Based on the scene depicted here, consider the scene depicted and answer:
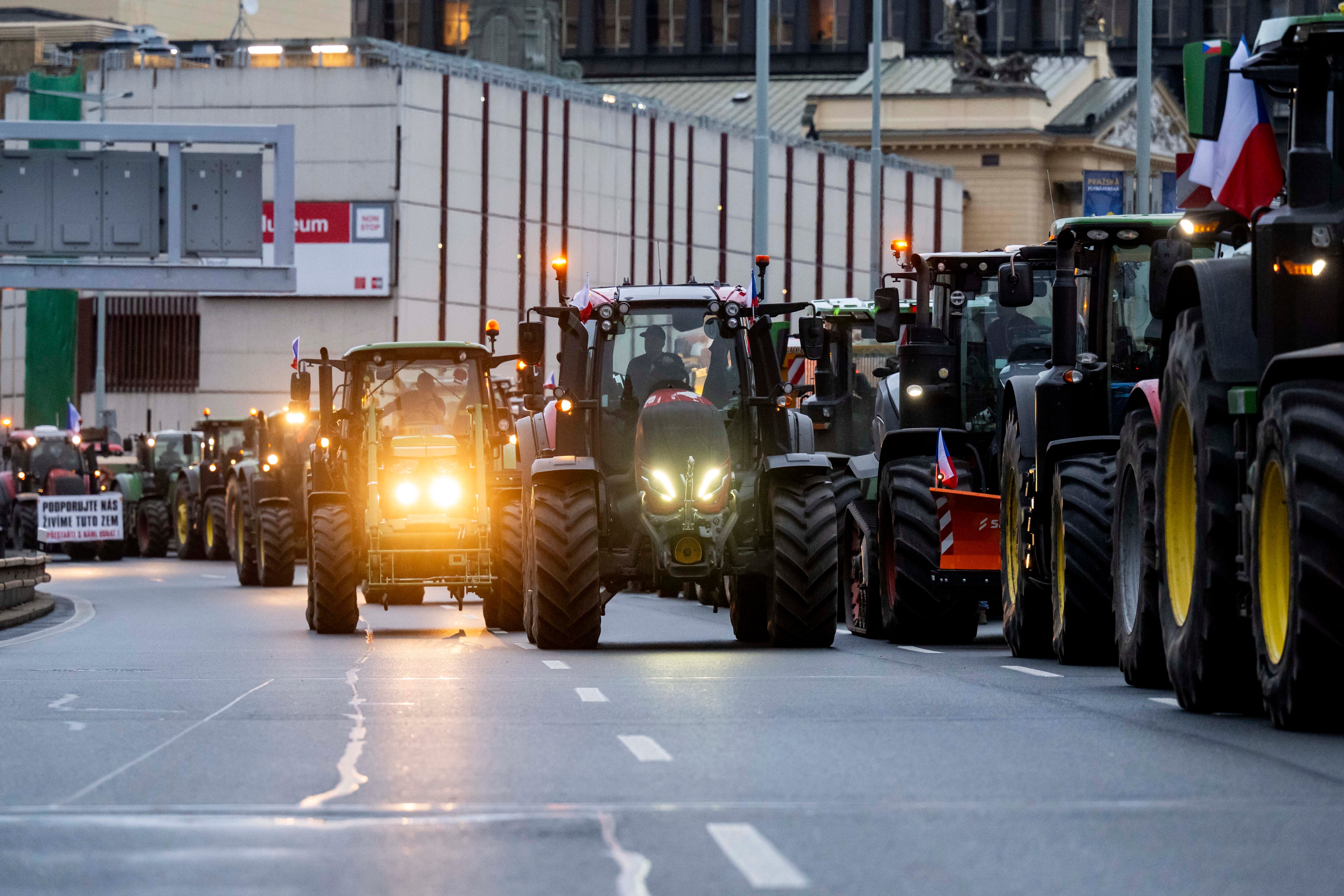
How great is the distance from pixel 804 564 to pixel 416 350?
22.3 feet

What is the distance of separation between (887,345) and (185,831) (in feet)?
73.6

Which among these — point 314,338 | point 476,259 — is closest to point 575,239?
point 476,259

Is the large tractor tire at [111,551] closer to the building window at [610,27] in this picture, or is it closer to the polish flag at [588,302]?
the polish flag at [588,302]

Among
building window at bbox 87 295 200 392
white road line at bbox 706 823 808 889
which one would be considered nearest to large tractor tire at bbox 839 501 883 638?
white road line at bbox 706 823 808 889

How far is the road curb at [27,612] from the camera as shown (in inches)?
1006

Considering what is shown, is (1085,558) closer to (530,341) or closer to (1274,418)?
(1274,418)

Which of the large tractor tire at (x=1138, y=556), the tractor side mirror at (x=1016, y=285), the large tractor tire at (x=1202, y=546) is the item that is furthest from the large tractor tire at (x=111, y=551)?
the large tractor tire at (x=1202, y=546)

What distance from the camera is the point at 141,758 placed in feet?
35.1

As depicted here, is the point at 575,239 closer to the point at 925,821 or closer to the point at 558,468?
the point at 558,468

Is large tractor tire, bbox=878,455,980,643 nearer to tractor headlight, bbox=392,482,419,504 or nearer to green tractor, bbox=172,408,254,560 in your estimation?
tractor headlight, bbox=392,482,419,504

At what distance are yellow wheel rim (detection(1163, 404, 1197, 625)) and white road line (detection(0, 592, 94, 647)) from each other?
11206mm


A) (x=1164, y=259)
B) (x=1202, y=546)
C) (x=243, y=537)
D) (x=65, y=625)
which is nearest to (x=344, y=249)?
(x=243, y=537)

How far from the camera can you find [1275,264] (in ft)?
37.0

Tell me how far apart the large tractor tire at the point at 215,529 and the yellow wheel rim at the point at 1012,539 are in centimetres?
3079
